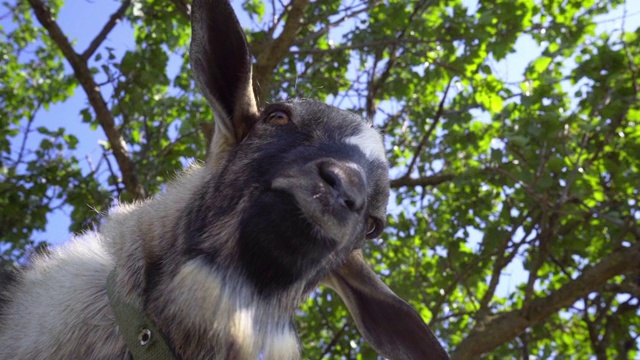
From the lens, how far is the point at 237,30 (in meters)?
2.36

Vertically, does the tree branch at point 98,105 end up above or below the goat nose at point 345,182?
above

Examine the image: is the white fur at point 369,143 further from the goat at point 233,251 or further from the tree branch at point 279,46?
the tree branch at point 279,46

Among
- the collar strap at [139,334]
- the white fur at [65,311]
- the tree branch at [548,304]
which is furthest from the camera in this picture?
the tree branch at [548,304]

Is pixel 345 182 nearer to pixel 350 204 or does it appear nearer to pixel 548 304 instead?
pixel 350 204

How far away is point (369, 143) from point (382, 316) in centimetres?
72

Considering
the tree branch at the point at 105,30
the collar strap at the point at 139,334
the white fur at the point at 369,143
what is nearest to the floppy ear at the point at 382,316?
the white fur at the point at 369,143

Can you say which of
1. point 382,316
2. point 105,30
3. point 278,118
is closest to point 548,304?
point 382,316

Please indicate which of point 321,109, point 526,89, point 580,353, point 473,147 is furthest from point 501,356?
point 321,109

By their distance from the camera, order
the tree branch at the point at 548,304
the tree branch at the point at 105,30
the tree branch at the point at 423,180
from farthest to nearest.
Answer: the tree branch at the point at 423,180, the tree branch at the point at 105,30, the tree branch at the point at 548,304

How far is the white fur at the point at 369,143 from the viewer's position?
7.98 ft

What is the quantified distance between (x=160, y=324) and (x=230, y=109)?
0.91m

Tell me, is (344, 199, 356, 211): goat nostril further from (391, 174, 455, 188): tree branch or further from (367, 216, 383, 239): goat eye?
(391, 174, 455, 188): tree branch

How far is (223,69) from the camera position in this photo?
2441 mm

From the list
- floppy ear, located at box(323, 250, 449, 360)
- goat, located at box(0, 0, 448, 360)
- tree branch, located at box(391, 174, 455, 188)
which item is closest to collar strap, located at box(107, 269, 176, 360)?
goat, located at box(0, 0, 448, 360)
